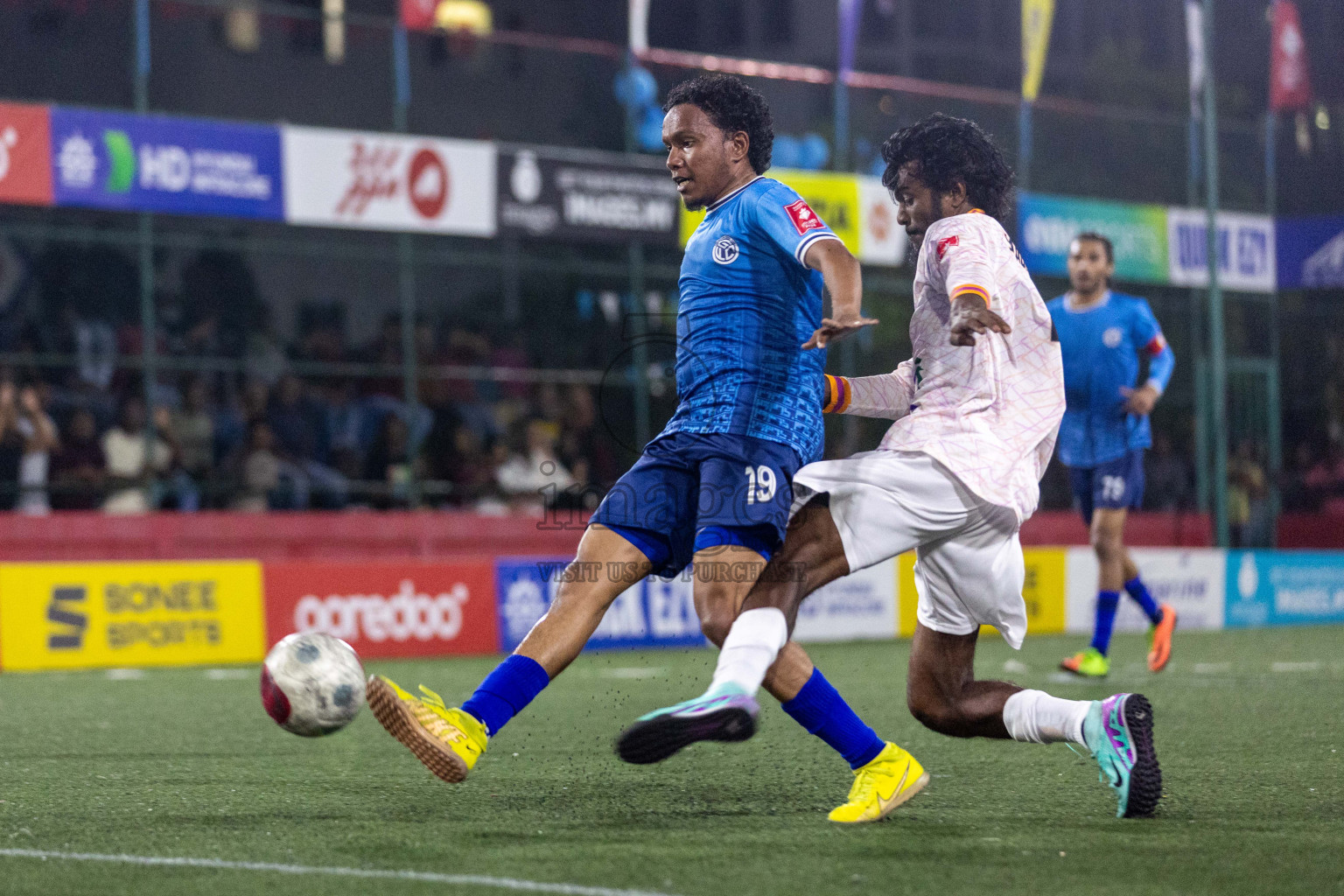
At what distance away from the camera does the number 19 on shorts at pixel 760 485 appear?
185 inches

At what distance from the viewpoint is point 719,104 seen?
16.7ft

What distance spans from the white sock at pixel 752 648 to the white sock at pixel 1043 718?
88 cm

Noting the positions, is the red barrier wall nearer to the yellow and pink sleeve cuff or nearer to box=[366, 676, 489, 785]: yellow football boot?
the yellow and pink sleeve cuff

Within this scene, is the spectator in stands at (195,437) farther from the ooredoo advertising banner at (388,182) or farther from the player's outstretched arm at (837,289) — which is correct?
the player's outstretched arm at (837,289)

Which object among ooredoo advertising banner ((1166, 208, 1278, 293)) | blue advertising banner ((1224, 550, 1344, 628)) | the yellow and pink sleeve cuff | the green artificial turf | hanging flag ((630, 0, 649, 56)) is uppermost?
hanging flag ((630, 0, 649, 56))

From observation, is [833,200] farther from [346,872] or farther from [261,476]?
[346,872]

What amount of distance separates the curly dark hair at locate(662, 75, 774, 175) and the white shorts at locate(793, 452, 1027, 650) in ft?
3.26

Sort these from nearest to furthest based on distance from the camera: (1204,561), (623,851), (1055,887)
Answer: (1055,887), (623,851), (1204,561)

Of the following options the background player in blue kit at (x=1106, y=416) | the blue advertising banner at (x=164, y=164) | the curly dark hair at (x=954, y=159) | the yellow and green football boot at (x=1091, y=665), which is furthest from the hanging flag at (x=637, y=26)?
the curly dark hair at (x=954, y=159)

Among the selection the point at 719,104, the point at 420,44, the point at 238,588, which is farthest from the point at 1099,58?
the point at 719,104

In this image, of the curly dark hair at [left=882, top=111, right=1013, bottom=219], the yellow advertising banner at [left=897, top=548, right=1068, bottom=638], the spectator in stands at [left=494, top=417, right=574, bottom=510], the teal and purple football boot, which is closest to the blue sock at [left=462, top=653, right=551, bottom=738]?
the teal and purple football boot

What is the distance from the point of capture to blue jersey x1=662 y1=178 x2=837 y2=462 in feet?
16.0

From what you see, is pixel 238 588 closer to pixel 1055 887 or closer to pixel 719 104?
pixel 719 104

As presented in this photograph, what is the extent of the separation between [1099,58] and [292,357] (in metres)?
22.4
